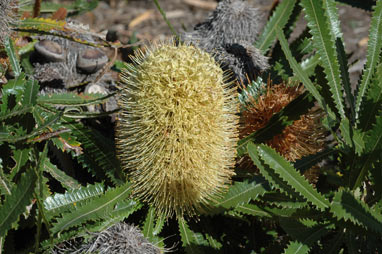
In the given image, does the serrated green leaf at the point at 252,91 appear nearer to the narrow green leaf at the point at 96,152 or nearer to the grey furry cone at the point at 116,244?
the narrow green leaf at the point at 96,152

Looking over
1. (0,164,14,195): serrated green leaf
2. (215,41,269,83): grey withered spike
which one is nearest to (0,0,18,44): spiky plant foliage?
(0,164,14,195): serrated green leaf

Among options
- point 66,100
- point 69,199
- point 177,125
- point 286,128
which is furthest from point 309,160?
point 66,100

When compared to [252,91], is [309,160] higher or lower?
lower

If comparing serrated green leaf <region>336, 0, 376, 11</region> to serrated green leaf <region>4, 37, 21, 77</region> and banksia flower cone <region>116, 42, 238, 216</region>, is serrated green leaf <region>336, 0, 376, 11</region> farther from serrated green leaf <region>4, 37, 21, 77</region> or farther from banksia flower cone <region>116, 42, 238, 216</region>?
serrated green leaf <region>4, 37, 21, 77</region>

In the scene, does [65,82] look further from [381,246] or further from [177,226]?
[381,246]

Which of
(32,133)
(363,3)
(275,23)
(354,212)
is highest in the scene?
(363,3)

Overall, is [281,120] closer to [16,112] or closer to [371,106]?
[371,106]

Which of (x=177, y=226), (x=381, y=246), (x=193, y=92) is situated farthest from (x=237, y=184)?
(x=381, y=246)

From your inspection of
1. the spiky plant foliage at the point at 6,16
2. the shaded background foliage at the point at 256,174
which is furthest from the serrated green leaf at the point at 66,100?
the spiky plant foliage at the point at 6,16
